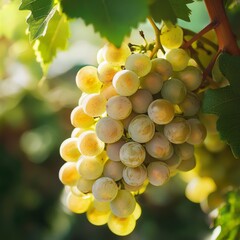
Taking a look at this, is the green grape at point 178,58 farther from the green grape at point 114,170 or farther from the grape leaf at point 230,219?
the grape leaf at point 230,219

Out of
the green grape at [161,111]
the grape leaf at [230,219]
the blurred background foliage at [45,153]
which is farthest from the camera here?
the blurred background foliage at [45,153]

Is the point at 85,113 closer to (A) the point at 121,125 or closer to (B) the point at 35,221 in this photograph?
(A) the point at 121,125

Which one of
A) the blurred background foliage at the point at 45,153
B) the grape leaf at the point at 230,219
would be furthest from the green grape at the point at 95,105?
the blurred background foliage at the point at 45,153

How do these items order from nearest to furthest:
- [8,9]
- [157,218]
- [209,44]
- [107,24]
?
[107,24] < [209,44] < [8,9] < [157,218]

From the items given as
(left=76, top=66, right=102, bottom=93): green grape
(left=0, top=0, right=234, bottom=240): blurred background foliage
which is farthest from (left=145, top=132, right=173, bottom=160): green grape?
(left=0, top=0, right=234, bottom=240): blurred background foliage

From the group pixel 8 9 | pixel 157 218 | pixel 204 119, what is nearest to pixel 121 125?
pixel 204 119

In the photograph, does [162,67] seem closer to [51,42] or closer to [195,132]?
[195,132]

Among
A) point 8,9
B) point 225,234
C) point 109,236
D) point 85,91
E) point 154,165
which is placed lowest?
point 109,236
